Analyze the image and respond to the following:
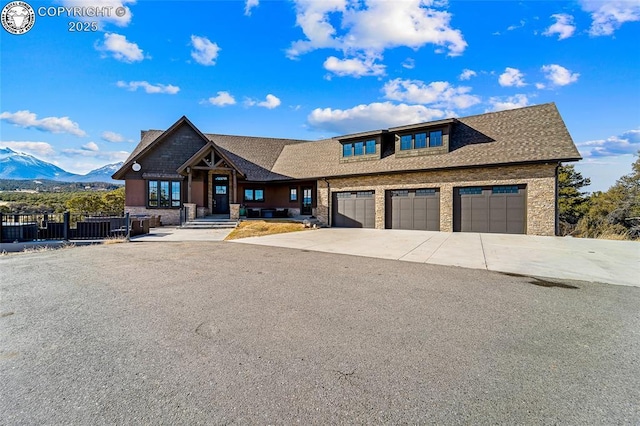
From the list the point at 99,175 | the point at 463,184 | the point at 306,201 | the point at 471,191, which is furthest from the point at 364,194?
the point at 99,175

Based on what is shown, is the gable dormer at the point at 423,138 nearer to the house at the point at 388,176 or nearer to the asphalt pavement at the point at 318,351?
the house at the point at 388,176

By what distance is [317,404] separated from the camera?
101 inches

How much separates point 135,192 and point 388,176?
1796 centimetres

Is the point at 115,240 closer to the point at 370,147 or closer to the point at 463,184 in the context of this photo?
the point at 370,147

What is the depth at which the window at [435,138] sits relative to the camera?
60.6ft

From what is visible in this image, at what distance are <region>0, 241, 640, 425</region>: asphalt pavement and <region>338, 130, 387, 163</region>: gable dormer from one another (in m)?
15.1

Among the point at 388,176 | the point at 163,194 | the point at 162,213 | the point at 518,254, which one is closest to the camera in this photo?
the point at 518,254

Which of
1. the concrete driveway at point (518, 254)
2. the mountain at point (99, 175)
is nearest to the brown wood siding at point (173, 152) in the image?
the concrete driveway at point (518, 254)

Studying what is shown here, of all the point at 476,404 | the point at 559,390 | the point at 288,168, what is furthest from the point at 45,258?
the point at 288,168

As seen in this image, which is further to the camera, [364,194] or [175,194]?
[175,194]

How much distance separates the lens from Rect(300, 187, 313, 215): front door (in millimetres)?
23906

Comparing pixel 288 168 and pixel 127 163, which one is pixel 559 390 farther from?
pixel 127 163

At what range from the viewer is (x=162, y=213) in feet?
72.1

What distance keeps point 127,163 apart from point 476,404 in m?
24.7
